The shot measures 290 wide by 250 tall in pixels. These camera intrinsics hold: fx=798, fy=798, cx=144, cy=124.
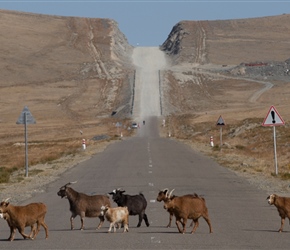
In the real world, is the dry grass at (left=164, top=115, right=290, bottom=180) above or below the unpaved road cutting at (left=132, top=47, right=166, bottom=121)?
below

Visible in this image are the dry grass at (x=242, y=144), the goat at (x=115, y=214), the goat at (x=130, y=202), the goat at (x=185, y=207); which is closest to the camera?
the goat at (x=185, y=207)

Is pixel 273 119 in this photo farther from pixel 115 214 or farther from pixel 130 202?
pixel 115 214

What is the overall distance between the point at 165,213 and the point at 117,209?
3.56 metres

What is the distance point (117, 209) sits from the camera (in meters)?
14.2

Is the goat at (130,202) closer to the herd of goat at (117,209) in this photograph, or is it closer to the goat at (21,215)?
the herd of goat at (117,209)

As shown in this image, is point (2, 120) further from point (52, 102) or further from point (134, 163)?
point (134, 163)

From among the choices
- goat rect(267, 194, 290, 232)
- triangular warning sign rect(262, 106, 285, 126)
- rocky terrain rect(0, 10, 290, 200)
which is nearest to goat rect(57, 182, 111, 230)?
goat rect(267, 194, 290, 232)

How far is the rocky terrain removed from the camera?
245ft

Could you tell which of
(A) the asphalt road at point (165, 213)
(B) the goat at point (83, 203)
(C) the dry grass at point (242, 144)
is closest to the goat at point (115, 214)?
(A) the asphalt road at point (165, 213)

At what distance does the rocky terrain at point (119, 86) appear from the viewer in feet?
245

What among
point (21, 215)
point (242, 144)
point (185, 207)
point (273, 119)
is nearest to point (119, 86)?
point (242, 144)

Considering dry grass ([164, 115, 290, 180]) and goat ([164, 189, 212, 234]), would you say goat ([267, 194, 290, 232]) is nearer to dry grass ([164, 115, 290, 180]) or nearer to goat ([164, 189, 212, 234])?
goat ([164, 189, 212, 234])

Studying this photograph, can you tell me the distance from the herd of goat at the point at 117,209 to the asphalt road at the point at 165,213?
251mm

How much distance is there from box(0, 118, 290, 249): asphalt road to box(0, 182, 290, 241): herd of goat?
0.82ft
